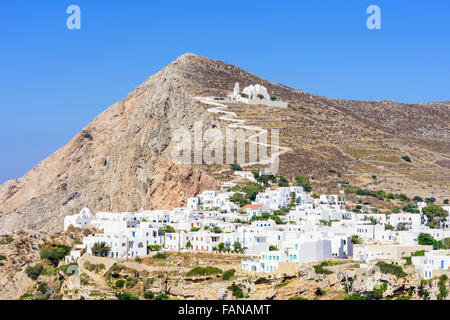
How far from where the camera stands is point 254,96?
105750 mm

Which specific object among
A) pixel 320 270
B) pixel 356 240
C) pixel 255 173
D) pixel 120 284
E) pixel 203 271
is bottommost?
pixel 120 284

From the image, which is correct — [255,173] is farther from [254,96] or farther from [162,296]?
[162,296]

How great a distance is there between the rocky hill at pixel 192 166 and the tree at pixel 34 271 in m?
21.1

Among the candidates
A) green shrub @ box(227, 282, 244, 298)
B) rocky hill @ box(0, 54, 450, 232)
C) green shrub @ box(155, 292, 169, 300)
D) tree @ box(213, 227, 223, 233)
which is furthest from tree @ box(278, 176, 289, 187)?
green shrub @ box(227, 282, 244, 298)

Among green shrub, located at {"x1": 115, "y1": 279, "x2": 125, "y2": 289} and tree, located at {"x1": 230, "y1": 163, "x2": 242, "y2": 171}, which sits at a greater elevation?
tree, located at {"x1": 230, "y1": 163, "x2": 242, "y2": 171}

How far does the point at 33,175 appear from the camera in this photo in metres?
120

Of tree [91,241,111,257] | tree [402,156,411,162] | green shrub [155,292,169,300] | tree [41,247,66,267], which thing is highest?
tree [402,156,411,162]

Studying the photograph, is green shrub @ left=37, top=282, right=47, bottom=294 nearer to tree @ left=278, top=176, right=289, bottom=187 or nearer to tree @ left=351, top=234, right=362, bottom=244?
tree @ left=351, top=234, right=362, bottom=244

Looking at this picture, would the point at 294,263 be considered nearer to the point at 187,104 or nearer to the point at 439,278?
the point at 439,278

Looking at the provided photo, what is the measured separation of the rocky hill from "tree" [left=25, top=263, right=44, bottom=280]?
21.1 meters

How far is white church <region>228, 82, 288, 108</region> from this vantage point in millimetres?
104875

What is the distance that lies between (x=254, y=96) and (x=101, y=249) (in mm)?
52654

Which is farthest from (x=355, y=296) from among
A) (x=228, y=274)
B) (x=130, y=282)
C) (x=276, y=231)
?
(x=130, y=282)

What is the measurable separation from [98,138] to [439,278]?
75984mm
